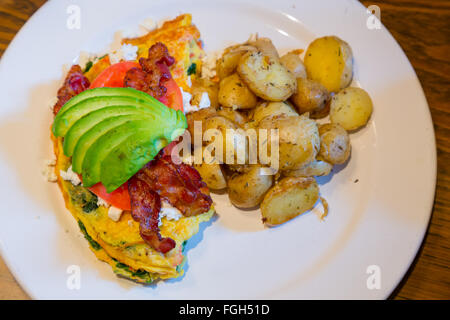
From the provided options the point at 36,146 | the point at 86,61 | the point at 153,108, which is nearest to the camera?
the point at 153,108

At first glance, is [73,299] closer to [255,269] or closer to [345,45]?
[255,269]

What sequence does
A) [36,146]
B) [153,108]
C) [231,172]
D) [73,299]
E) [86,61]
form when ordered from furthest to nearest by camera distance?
[86,61], [36,146], [231,172], [73,299], [153,108]

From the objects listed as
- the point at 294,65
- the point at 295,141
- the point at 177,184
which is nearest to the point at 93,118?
the point at 177,184

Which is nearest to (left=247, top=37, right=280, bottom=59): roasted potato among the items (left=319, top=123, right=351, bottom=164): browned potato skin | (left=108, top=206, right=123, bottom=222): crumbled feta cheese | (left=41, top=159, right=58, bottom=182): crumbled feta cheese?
(left=319, top=123, right=351, bottom=164): browned potato skin

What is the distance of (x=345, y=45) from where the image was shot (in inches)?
95.7

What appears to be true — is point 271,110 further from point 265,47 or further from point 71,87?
point 71,87

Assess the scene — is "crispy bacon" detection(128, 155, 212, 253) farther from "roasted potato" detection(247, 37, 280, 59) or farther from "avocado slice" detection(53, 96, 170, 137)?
"roasted potato" detection(247, 37, 280, 59)

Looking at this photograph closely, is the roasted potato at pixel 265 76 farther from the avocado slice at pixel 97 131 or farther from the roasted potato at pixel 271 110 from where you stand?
the avocado slice at pixel 97 131

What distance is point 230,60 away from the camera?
2322 mm

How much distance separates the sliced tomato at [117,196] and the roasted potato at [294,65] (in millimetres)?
1242

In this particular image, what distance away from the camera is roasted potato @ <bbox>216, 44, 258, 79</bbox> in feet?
7.57

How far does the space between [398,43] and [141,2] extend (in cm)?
189

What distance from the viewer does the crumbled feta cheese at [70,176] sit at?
7.07 ft

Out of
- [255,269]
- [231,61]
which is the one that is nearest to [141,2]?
[231,61]
